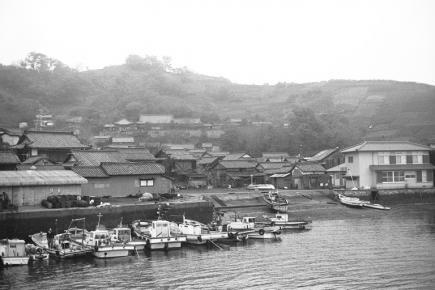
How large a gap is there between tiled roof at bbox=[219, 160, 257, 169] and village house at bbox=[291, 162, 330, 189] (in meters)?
6.48

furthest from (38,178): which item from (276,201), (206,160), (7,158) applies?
(206,160)

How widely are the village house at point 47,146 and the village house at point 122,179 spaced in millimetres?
9537

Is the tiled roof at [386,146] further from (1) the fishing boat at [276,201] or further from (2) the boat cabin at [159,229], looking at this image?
(2) the boat cabin at [159,229]

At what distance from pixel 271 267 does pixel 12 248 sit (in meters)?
15.6

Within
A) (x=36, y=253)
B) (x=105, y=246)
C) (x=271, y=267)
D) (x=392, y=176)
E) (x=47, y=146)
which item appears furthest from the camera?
(x=392, y=176)

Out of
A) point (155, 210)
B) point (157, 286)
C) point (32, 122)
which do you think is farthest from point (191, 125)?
point (157, 286)

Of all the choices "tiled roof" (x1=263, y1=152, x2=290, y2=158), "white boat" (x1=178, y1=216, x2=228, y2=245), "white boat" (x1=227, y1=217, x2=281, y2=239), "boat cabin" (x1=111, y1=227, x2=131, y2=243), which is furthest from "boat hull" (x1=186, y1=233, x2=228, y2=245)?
"tiled roof" (x1=263, y1=152, x2=290, y2=158)

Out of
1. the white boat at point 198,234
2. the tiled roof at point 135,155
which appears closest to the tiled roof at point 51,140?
the tiled roof at point 135,155

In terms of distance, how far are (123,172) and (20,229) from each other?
15.2 meters

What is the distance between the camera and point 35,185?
131ft

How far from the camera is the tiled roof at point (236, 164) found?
69.6 meters

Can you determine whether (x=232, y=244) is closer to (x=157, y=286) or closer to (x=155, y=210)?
(x=155, y=210)

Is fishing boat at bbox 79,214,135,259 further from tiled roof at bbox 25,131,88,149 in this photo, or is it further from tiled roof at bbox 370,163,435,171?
tiled roof at bbox 370,163,435,171

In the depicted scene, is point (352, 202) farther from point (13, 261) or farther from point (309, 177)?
point (13, 261)
